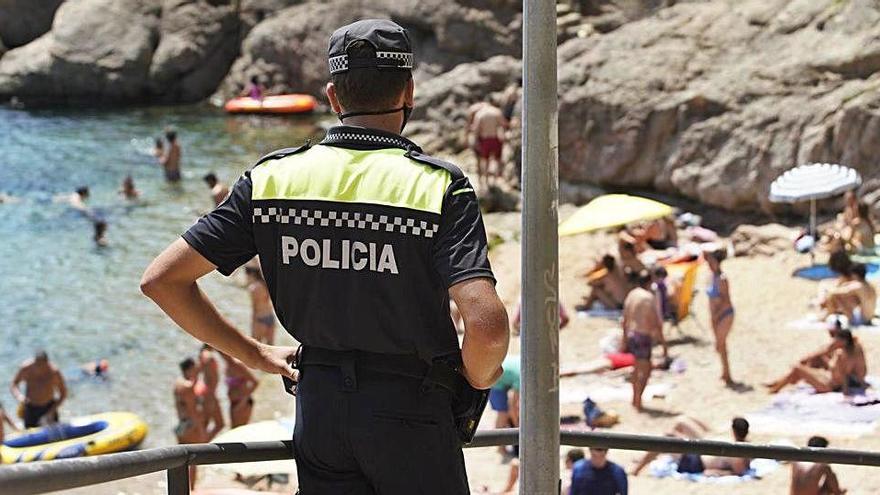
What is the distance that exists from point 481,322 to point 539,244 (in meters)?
0.27

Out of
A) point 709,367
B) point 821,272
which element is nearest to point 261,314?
point 709,367

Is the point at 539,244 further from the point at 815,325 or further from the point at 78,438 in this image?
the point at 815,325

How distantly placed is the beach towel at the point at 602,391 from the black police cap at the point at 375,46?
1017cm

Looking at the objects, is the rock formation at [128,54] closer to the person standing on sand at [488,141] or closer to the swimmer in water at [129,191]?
the swimmer in water at [129,191]

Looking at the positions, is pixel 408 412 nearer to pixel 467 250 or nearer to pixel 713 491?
pixel 467 250

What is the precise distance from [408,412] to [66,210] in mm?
20896

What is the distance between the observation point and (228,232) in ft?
8.90

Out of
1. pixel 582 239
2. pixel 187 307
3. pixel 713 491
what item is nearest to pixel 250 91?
pixel 582 239

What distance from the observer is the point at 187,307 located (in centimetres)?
275

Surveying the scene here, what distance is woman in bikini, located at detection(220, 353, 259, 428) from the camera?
43.3 ft

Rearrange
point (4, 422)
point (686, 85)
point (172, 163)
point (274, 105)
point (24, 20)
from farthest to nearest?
point (24, 20), point (274, 105), point (172, 163), point (686, 85), point (4, 422)

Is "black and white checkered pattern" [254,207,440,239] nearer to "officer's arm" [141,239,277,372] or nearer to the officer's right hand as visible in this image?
"officer's arm" [141,239,277,372]

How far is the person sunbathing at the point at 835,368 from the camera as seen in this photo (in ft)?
37.2

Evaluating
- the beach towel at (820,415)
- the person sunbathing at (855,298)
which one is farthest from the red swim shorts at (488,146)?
the beach towel at (820,415)
